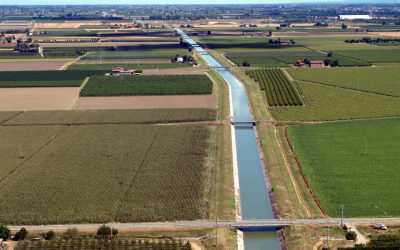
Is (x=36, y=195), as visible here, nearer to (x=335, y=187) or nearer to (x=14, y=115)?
(x=335, y=187)

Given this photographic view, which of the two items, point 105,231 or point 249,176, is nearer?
point 105,231

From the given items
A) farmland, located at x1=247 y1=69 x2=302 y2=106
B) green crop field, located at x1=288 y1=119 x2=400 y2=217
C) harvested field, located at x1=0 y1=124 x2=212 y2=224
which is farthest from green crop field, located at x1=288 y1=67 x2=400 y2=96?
harvested field, located at x1=0 y1=124 x2=212 y2=224

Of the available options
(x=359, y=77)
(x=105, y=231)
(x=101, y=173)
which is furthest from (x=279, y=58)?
(x=105, y=231)

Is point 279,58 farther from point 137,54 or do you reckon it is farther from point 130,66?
point 137,54

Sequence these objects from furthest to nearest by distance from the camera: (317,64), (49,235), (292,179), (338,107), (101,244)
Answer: (317,64)
(338,107)
(292,179)
(49,235)
(101,244)

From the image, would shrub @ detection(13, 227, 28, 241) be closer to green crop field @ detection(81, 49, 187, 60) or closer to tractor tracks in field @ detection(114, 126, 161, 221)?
tractor tracks in field @ detection(114, 126, 161, 221)

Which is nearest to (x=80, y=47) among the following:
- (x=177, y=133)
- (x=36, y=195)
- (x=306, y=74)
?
(x=306, y=74)

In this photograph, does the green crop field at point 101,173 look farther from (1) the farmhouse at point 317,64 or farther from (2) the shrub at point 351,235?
(1) the farmhouse at point 317,64
